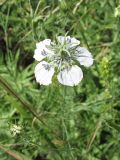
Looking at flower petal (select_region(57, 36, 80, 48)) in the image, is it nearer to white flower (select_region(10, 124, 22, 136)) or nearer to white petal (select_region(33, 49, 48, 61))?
white petal (select_region(33, 49, 48, 61))

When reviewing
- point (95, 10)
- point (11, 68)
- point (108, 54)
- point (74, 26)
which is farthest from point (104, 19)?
point (11, 68)

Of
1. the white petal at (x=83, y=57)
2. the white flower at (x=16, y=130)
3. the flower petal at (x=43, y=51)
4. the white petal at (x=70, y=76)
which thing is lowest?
the white flower at (x=16, y=130)

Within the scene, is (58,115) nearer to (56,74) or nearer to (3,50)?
(56,74)

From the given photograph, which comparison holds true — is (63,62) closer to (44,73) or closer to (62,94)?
(44,73)

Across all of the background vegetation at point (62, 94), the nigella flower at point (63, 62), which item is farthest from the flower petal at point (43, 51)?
the background vegetation at point (62, 94)

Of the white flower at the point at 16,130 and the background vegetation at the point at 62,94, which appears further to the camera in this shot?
the background vegetation at the point at 62,94

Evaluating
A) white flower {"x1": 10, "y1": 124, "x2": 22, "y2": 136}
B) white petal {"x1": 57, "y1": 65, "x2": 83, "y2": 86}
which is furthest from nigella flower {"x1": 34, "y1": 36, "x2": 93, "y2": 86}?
white flower {"x1": 10, "y1": 124, "x2": 22, "y2": 136}

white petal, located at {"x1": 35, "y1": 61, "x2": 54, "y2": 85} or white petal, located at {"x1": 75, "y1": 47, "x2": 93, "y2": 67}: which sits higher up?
white petal, located at {"x1": 75, "y1": 47, "x2": 93, "y2": 67}

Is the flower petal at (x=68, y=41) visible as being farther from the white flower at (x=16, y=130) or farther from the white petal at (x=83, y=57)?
the white flower at (x=16, y=130)
